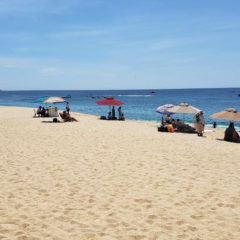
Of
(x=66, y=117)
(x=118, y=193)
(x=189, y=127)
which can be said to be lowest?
(x=118, y=193)

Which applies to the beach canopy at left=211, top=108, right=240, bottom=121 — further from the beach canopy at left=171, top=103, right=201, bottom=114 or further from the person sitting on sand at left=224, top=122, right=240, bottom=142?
the beach canopy at left=171, top=103, right=201, bottom=114

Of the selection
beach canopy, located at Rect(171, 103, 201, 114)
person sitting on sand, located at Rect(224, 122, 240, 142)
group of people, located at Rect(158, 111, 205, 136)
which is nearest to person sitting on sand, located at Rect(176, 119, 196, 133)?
group of people, located at Rect(158, 111, 205, 136)

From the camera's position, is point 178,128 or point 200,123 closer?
Result: point 200,123

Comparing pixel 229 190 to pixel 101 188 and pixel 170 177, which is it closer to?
pixel 170 177

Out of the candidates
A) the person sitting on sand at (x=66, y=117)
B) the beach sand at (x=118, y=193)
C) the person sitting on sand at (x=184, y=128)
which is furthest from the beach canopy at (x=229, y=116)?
the person sitting on sand at (x=66, y=117)

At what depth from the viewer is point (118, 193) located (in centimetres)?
651

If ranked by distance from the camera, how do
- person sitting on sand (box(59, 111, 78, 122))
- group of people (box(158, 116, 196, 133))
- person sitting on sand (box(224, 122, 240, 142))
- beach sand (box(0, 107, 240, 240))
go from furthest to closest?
person sitting on sand (box(59, 111, 78, 122)) → group of people (box(158, 116, 196, 133)) → person sitting on sand (box(224, 122, 240, 142)) → beach sand (box(0, 107, 240, 240))

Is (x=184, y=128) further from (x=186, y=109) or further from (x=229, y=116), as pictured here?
(x=229, y=116)

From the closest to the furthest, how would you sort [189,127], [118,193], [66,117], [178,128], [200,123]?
[118,193] → [200,123] → [189,127] → [178,128] → [66,117]

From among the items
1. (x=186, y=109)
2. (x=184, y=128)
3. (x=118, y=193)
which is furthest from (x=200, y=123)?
(x=118, y=193)

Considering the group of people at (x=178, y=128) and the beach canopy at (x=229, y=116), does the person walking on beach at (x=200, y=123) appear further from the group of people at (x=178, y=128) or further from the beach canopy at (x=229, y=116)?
the beach canopy at (x=229, y=116)

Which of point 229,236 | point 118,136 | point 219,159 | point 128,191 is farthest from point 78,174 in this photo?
point 118,136

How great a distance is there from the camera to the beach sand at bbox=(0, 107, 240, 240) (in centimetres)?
472

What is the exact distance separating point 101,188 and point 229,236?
3.24m
